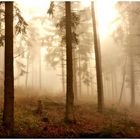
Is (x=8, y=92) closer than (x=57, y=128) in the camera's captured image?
Yes

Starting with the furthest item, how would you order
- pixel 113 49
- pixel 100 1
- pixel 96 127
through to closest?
pixel 113 49, pixel 100 1, pixel 96 127

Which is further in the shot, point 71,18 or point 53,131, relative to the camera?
point 71,18

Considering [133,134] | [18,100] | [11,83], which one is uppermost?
[11,83]

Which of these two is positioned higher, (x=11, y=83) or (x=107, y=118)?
(x=11, y=83)

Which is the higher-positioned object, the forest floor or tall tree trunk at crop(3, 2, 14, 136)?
tall tree trunk at crop(3, 2, 14, 136)

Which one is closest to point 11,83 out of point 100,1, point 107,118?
point 107,118

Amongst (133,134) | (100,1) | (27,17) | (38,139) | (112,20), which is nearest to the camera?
(38,139)

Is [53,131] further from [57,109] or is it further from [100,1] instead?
[100,1]

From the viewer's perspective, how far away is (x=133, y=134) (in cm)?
1152

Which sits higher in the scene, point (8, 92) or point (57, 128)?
point (8, 92)

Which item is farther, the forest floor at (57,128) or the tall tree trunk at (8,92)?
the forest floor at (57,128)

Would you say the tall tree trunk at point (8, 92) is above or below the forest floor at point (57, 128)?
above

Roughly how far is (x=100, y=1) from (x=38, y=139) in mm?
13197

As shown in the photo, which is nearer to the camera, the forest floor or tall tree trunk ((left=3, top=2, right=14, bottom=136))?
tall tree trunk ((left=3, top=2, right=14, bottom=136))
